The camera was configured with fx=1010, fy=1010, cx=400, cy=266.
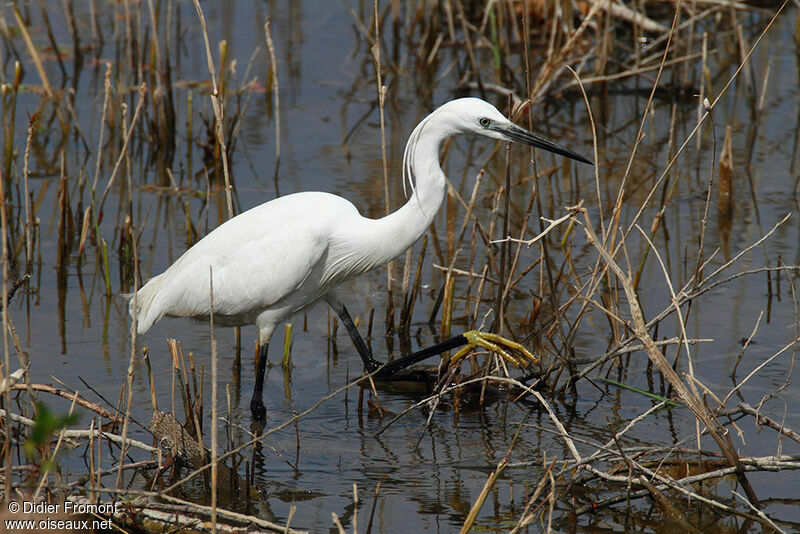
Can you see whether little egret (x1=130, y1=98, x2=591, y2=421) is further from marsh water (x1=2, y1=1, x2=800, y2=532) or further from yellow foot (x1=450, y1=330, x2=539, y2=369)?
marsh water (x1=2, y1=1, x2=800, y2=532)

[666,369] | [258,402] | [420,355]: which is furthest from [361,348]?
[666,369]

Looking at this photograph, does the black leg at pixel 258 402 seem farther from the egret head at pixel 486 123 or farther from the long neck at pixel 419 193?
the egret head at pixel 486 123

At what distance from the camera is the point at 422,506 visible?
3656mm

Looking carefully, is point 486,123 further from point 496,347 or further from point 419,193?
point 496,347

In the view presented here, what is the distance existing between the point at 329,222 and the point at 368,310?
1314 mm

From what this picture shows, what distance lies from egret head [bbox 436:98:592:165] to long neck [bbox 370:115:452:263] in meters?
0.08

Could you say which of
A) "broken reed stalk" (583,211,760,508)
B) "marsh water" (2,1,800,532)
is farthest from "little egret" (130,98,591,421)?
"broken reed stalk" (583,211,760,508)

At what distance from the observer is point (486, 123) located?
162 inches

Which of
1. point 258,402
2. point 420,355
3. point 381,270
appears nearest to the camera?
point 258,402

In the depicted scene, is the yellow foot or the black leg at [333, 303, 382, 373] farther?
the black leg at [333, 303, 382, 373]

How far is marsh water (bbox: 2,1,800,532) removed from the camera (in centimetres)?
395

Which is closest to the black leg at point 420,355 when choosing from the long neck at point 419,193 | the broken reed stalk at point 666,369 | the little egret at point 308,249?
the little egret at point 308,249

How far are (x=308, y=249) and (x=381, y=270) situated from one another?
1905 millimetres

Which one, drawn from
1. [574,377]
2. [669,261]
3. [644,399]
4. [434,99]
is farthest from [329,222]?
[434,99]
